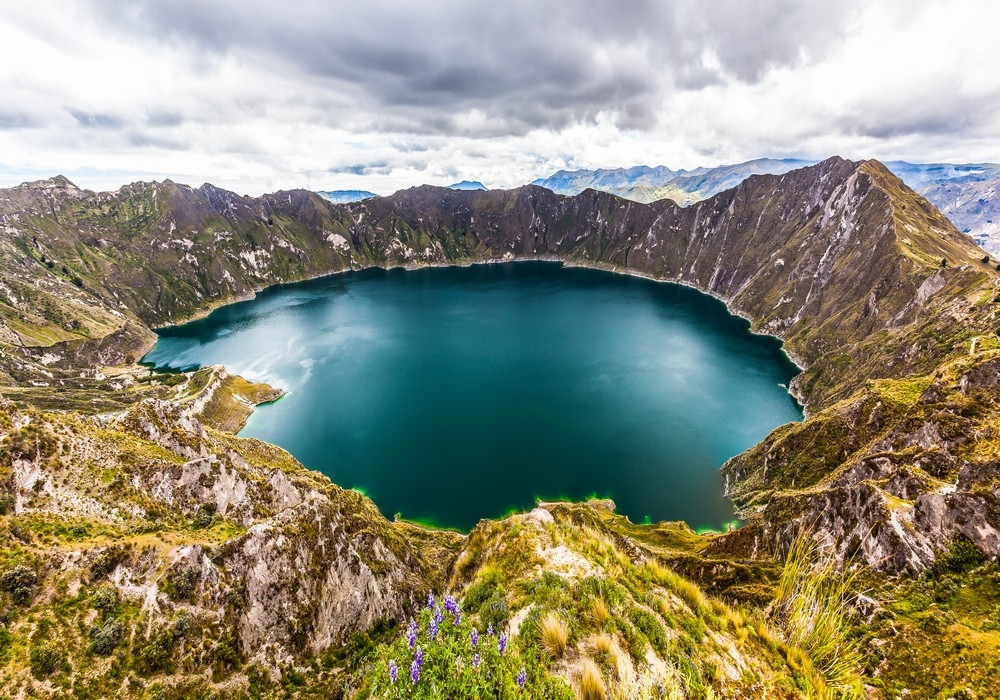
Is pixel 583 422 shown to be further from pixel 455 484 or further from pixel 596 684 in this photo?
pixel 596 684

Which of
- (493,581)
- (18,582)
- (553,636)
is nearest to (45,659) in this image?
(18,582)

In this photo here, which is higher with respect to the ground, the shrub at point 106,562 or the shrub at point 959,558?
the shrub at point 959,558

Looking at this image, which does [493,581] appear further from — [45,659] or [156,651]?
[45,659]

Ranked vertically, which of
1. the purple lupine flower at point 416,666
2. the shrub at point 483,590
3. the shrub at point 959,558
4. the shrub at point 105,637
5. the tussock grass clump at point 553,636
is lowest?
the shrub at point 105,637

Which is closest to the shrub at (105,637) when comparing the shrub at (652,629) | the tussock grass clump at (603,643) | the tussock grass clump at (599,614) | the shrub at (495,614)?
the shrub at (495,614)

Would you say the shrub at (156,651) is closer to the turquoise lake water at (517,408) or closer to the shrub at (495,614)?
the shrub at (495,614)

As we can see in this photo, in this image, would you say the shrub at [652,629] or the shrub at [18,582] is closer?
the shrub at [652,629]

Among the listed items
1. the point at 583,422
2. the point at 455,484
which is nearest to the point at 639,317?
the point at 583,422
